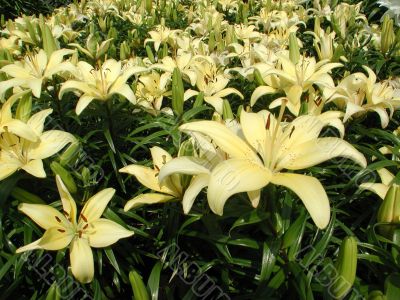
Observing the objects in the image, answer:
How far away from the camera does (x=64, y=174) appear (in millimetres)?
1278

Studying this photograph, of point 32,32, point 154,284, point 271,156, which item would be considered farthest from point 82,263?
point 32,32

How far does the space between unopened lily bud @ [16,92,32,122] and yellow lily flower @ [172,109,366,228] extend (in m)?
0.71

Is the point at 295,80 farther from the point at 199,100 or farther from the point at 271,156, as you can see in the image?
the point at 271,156

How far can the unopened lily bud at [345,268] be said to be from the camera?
3.20 ft

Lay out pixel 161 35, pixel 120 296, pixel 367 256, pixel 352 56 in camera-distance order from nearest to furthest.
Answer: pixel 367 256
pixel 120 296
pixel 352 56
pixel 161 35

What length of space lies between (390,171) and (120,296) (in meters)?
1.17

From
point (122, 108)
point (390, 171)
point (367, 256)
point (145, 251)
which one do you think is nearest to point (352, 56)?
point (390, 171)

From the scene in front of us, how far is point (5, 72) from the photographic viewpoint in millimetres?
1817

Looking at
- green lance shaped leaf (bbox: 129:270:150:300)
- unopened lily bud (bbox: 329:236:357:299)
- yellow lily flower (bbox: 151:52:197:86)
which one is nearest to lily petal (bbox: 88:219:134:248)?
green lance shaped leaf (bbox: 129:270:150:300)

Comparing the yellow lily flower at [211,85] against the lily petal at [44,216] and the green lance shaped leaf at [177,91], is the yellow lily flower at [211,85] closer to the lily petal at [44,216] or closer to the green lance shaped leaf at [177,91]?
the green lance shaped leaf at [177,91]

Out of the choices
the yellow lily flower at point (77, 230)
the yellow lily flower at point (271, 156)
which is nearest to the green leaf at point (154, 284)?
the yellow lily flower at point (77, 230)

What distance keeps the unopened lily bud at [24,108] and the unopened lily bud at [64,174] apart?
0.30 m

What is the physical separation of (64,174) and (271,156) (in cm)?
69

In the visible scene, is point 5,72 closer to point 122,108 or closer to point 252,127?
point 122,108
